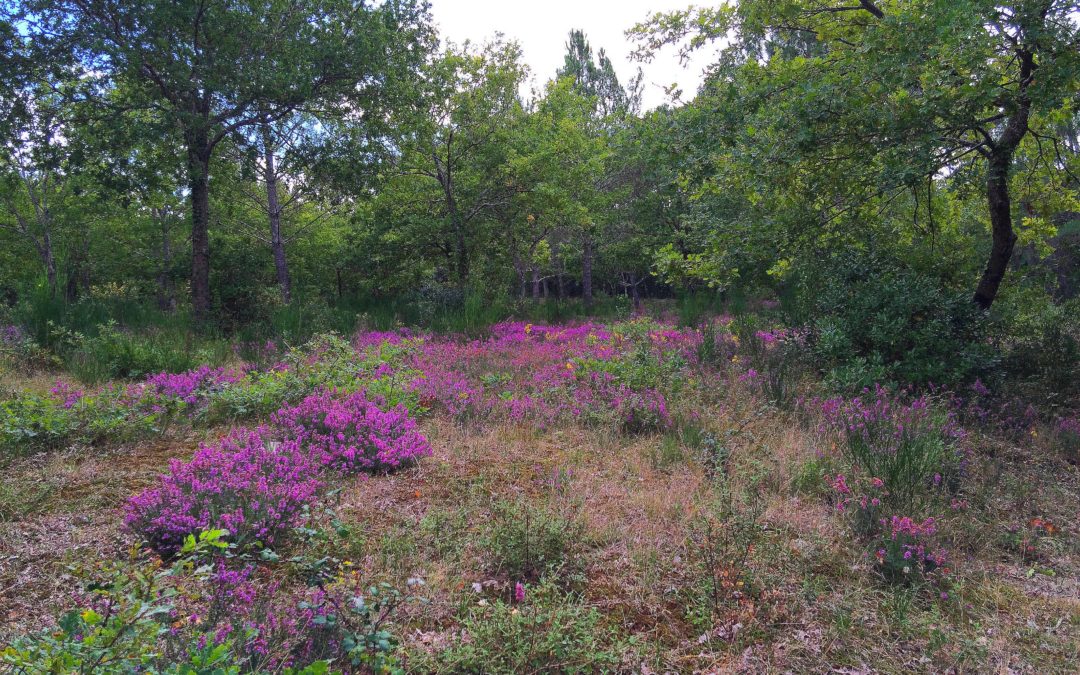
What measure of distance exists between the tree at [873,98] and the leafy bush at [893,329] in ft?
3.05

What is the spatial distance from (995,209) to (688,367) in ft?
14.7

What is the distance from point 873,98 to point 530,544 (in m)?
5.69

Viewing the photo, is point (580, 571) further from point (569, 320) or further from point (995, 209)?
point (569, 320)

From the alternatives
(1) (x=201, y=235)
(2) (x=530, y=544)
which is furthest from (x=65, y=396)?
(1) (x=201, y=235)

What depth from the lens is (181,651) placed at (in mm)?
1965

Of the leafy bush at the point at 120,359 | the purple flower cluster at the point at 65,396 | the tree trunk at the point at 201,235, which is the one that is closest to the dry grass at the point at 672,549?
the purple flower cluster at the point at 65,396

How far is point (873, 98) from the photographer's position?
5598 millimetres

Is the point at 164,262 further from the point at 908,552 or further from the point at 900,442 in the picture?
the point at 908,552

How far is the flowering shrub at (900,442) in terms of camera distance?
383cm

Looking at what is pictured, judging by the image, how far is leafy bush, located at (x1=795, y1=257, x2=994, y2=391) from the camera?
19.2ft

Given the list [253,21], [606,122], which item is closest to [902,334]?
[253,21]

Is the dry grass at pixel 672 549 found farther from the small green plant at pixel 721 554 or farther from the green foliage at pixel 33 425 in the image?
the green foliage at pixel 33 425

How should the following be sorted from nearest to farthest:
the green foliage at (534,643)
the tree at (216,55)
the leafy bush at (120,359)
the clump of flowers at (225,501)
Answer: the green foliage at (534,643) → the clump of flowers at (225,501) → the leafy bush at (120,359) → the tree at (216,55)

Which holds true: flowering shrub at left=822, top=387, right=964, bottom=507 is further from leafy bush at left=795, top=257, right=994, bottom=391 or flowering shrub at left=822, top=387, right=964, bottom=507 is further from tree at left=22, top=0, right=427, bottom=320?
tree at left=22, top=0, right=427, bottom=320
